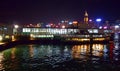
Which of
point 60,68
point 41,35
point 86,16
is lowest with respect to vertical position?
point 60,68

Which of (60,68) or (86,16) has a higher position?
(86,16)

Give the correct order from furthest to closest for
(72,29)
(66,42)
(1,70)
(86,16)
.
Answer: (86,16) → (72,29) → (66,42) → (1,70)

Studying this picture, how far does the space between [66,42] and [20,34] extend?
18.6m

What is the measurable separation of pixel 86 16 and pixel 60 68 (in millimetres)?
109354

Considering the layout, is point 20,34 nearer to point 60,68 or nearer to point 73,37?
point 73,37

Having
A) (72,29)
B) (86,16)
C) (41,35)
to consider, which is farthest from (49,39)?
(86,16)

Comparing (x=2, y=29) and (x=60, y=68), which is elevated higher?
(x=2, y=29)

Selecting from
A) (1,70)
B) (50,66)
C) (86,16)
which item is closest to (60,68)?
(50,66)

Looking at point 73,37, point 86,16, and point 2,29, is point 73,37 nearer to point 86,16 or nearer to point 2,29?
point 2,29

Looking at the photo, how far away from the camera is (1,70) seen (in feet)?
110

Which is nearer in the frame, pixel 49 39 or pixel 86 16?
pixel 49 39

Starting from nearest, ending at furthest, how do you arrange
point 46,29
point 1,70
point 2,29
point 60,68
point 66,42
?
1. point 1,70
2. point 60,68
3. point 2,29
4. point 66,42
5. point 46,29

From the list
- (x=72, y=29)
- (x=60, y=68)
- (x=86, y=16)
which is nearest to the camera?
(x=60, y=68)

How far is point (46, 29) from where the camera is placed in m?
93.7
